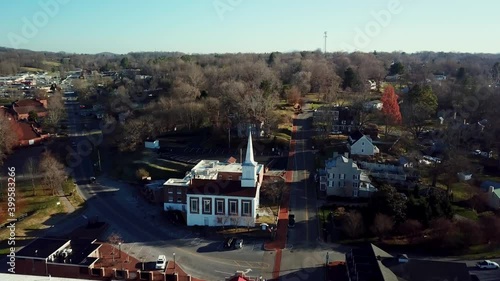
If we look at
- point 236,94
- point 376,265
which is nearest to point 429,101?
point 236,94

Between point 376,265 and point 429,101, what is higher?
point 429,101

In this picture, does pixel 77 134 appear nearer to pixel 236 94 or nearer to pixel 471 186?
pixel 236 94

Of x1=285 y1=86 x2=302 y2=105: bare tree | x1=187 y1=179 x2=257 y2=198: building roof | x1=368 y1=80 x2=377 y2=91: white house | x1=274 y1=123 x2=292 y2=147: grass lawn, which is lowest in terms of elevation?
x1=187 y1=179 x2=257 y2=198: building roof

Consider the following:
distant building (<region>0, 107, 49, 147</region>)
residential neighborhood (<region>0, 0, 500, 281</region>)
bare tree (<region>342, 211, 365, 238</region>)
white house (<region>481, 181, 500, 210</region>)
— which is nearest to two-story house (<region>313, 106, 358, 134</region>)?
residential neighborhood (<region>0, 0, 500, 281</region>)

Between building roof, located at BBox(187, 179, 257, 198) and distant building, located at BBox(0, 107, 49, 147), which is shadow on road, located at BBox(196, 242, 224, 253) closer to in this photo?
building roof, located at BBox(187, 179, 257, 198)

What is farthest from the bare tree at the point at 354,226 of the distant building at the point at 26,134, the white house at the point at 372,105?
the distant building at the point at 26,134

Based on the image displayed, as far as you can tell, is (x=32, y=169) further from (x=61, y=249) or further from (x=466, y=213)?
(x=466, y=213)
